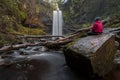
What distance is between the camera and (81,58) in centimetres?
655

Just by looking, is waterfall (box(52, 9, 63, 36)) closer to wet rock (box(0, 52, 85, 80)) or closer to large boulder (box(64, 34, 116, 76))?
wet rock (box(0, 52, 85, 80))

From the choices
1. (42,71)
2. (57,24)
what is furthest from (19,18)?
(42,71)

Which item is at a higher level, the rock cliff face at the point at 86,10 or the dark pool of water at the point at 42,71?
the rock cliff face at the point at 86,10

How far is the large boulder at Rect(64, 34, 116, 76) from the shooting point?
20.6ft

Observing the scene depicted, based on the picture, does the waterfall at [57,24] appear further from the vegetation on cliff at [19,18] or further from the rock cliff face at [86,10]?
the rock cliff face at [86,10]

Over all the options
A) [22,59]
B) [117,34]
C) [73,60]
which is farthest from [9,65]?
[117,34]

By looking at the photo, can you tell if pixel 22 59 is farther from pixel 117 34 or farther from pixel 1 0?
pixel 1 0

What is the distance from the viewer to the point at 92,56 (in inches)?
243

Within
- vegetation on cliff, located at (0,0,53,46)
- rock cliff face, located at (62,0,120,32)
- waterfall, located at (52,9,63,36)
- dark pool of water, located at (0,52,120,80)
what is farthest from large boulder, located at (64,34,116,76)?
waterfall, located at (52,9,63,36)

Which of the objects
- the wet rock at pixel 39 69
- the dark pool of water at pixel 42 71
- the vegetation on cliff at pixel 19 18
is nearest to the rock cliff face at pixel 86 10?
the vegetation on cliff at pixel 19 18

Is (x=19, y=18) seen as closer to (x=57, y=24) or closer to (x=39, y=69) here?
(x=57, y=24)

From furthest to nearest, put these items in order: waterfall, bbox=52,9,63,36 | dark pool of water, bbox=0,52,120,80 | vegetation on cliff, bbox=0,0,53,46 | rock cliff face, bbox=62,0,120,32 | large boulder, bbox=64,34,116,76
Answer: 1. waterfall, bbox=52,9,63,36
2. rock cliff face, bbox=62,0,120,32
3. vegetation on cliff, bbox=0,0,53,46
4. dark pool of water, bbox=0,52,120,80
5. large boulder, bbox=64,34,116,76

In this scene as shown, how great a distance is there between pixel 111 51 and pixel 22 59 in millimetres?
4983

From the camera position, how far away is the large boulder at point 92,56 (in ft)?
20.6
